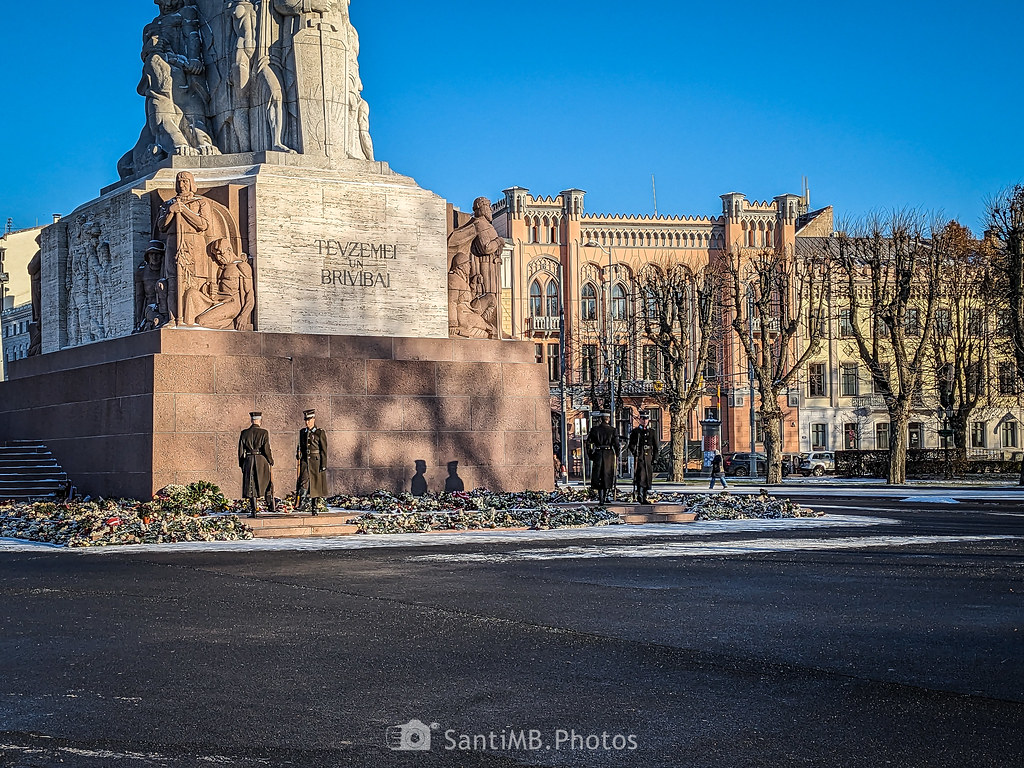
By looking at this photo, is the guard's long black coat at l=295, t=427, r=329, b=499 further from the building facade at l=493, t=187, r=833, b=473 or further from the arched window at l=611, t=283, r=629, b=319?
the arched window at l=611, t=283, r=629, b=319

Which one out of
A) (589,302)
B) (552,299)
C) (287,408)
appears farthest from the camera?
(589,302)

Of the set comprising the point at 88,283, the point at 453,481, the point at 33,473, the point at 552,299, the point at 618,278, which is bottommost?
the point at 453,481

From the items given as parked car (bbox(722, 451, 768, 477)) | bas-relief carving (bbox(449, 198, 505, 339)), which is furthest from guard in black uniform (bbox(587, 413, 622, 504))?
parked car (bbox(722, 451, 768, 477))

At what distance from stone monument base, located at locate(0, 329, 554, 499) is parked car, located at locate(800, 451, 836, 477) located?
4573cm

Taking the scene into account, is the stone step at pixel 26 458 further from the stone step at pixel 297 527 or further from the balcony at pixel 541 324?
the balcony at pixel 541 324

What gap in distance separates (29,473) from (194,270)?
15.4 ft

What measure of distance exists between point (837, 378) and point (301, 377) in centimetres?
6425

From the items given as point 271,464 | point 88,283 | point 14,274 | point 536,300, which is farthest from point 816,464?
point 14,274

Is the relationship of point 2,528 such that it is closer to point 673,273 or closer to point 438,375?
point 438,375

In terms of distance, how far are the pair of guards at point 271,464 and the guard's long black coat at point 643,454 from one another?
621 cm

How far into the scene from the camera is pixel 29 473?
862 inches

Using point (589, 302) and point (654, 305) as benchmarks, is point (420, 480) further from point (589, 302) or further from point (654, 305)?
point (589, 302)

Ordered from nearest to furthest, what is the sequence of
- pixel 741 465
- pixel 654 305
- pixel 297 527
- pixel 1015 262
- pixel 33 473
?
pixel 297 527 → pixel 33 473 → pixel 1015 262 → pixel 654 305 → pixel 741 465

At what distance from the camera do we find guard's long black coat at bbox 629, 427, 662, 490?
74.8 feet
